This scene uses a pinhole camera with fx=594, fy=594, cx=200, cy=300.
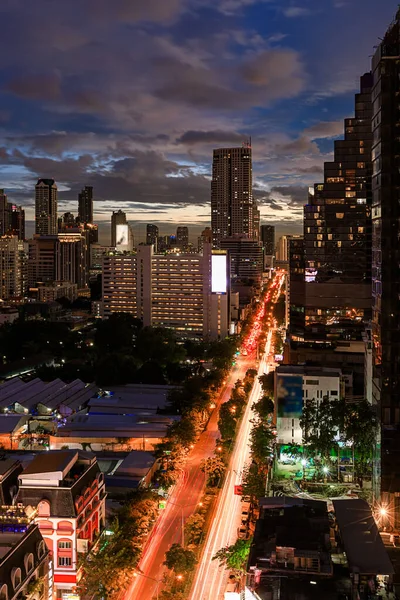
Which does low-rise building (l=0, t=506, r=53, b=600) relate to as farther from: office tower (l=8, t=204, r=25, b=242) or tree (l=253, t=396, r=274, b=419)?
office tower (l=8, t=204, r=25, b=242)

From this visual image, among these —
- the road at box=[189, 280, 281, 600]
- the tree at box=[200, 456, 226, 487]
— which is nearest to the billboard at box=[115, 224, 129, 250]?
the road at box=[189, 280, 281, 600]

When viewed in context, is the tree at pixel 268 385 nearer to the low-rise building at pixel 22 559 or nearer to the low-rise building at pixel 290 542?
the low-rise building at pixel 290 542

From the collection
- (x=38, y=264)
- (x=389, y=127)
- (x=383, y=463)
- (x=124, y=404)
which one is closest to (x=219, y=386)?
(x=124, y=404)

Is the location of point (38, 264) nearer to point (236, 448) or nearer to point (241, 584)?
point (236, 448)

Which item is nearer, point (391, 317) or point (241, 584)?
point (241, 584)

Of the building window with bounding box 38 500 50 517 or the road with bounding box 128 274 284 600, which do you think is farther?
the road with bounding box 128 274 284 600

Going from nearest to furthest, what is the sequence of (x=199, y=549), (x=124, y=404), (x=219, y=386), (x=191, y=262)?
(x=199, y=549) < (x=124, y=404) < (x=219, y=386) < (x=191, y=262)

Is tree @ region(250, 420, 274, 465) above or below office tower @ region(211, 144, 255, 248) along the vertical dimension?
below

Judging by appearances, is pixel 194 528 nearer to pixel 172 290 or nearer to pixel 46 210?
pixel 172 290
